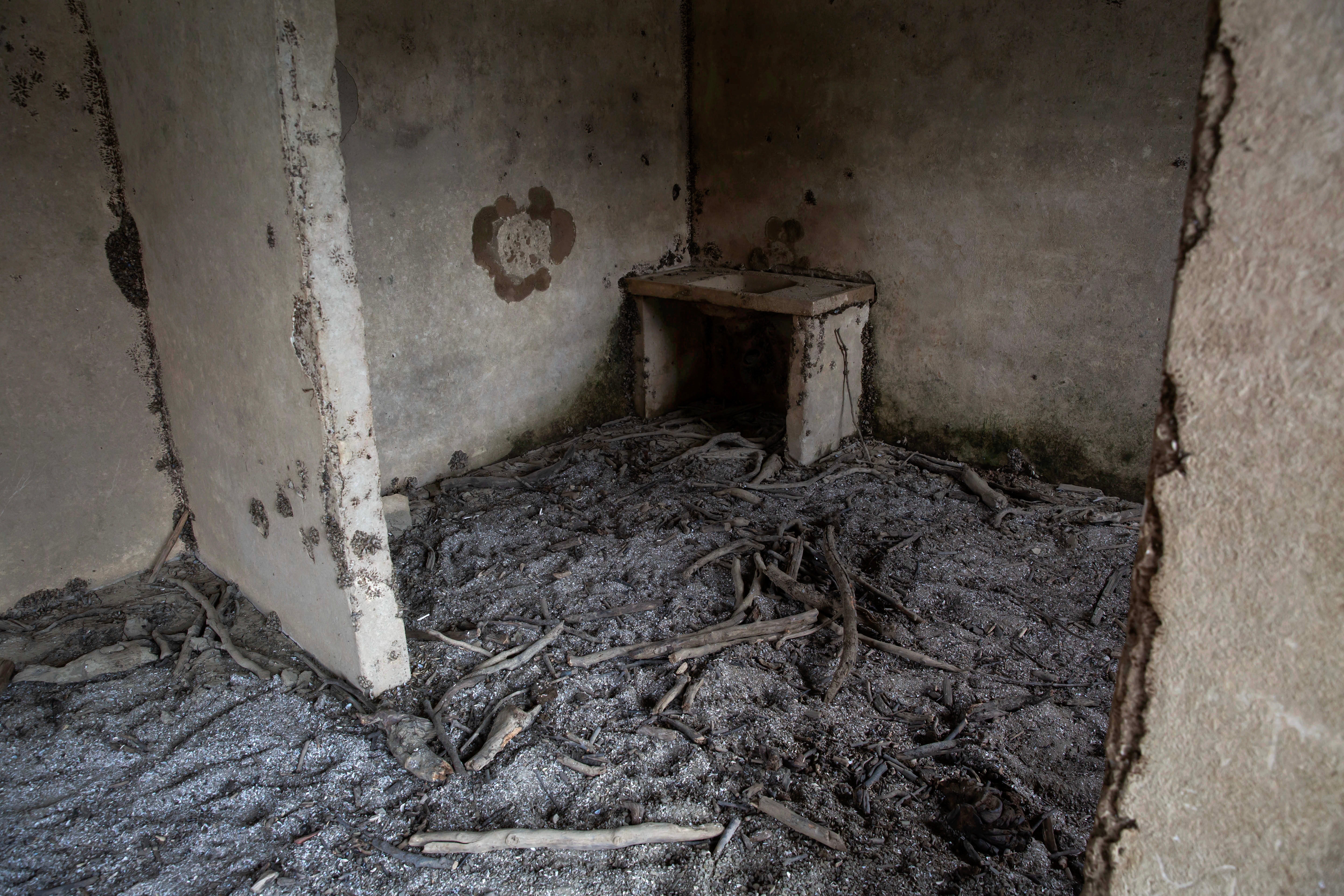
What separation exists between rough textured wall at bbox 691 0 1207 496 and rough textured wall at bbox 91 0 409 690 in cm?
339

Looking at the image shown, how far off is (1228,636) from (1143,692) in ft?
0.56

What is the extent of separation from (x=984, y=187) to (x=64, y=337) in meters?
4.38

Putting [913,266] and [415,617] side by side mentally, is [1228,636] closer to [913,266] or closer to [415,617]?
[415,617]

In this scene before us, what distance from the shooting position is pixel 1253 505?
1215 millimetres

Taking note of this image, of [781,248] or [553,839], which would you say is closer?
[553,839]

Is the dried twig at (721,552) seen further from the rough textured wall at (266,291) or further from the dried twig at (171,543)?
the dried twig at (171,543)

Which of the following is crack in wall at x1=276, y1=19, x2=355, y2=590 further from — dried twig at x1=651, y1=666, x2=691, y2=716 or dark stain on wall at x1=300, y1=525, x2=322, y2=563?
dried twig at x1=651, y1=666, x2=691, y2=716

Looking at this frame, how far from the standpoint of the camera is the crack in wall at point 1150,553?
1.17 metres

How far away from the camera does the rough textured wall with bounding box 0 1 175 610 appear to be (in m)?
3.25

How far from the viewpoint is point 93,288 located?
138 inches

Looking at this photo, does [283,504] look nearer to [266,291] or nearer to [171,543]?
[266,291]

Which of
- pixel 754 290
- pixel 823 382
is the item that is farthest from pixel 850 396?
Result: pixel 754 290

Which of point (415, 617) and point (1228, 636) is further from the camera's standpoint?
point (415, 617)

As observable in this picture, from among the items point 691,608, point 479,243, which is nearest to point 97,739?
point 691,608
